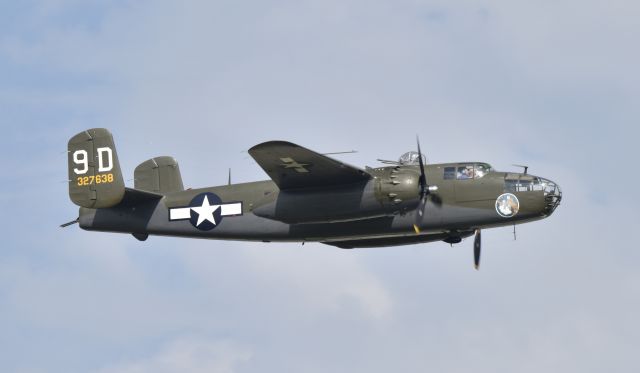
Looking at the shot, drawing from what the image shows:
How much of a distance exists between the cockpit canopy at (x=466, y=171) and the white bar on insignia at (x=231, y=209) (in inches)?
251

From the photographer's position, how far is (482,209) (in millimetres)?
35781

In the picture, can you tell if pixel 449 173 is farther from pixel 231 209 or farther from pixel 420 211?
pixel 231 209

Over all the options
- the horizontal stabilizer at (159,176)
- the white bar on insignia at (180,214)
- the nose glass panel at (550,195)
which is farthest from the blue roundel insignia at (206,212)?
the nose glass panel at (550,195)

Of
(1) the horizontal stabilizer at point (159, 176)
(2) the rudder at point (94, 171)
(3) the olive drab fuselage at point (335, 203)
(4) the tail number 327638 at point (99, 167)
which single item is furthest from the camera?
(1) the horizontal stabilizer at point (159, 176)

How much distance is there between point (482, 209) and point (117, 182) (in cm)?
1122

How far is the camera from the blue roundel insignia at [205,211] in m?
38.1

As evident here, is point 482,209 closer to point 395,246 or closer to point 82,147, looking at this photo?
point 395,246

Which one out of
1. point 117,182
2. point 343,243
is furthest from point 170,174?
point 343,243

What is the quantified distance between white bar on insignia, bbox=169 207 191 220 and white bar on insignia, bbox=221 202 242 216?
3.64 feet

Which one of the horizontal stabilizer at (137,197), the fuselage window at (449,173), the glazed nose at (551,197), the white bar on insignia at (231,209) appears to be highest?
the fuselage window at (449,173)

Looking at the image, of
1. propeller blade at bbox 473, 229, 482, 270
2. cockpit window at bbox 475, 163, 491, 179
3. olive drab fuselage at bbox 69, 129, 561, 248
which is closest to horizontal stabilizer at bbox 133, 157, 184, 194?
olive drab fuselage at bbox 69, 129, 561, 248

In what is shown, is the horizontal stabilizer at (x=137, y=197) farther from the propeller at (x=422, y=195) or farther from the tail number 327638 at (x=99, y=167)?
the propeller at (x=422, y=195)

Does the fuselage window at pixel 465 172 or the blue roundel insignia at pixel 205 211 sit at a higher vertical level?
the fuselage window at pixel 465 172

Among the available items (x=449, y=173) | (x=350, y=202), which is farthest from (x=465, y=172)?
(x=350, y=202)
